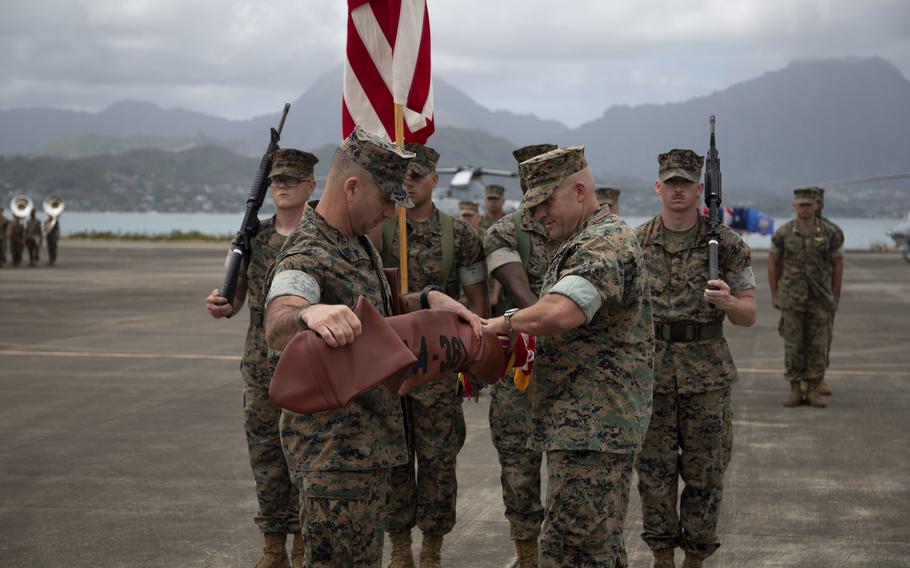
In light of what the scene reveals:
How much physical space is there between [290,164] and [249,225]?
1.34ft

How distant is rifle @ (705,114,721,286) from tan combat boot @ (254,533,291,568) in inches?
105

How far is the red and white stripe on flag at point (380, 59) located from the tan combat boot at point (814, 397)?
621 cm

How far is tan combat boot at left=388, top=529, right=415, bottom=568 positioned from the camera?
533 centimetres

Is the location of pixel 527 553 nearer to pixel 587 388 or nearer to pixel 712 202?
pixel 587 388

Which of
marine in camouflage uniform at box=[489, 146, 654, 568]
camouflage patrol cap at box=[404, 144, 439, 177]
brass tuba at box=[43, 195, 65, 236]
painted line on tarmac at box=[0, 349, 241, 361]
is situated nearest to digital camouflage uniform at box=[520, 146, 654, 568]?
marine in camouflage uniform at box=[489, 146, 654, 568]

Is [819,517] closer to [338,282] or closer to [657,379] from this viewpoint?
[657,379]

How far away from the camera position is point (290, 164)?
5.46m

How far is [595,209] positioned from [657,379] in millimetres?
1503

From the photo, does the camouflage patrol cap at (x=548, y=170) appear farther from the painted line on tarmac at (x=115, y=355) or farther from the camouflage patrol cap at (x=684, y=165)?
the painted line on tarmac at (x=115, y=355)

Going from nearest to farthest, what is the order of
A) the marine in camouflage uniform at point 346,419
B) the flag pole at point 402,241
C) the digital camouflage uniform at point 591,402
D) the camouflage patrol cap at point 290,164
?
the marine in camouflage uniform at point 346,419 → the digital camouflage uniform at point 591,402 → the flag pole at point 402,241 → the camouflage patrol cap at point 290,164

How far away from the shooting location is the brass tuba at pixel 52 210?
3416cm

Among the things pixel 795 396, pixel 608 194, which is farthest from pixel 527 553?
pixel 795 396

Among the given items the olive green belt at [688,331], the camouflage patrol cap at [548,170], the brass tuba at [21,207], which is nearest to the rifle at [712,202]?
the olive green belt at [688,331]

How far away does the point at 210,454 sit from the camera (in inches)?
317
